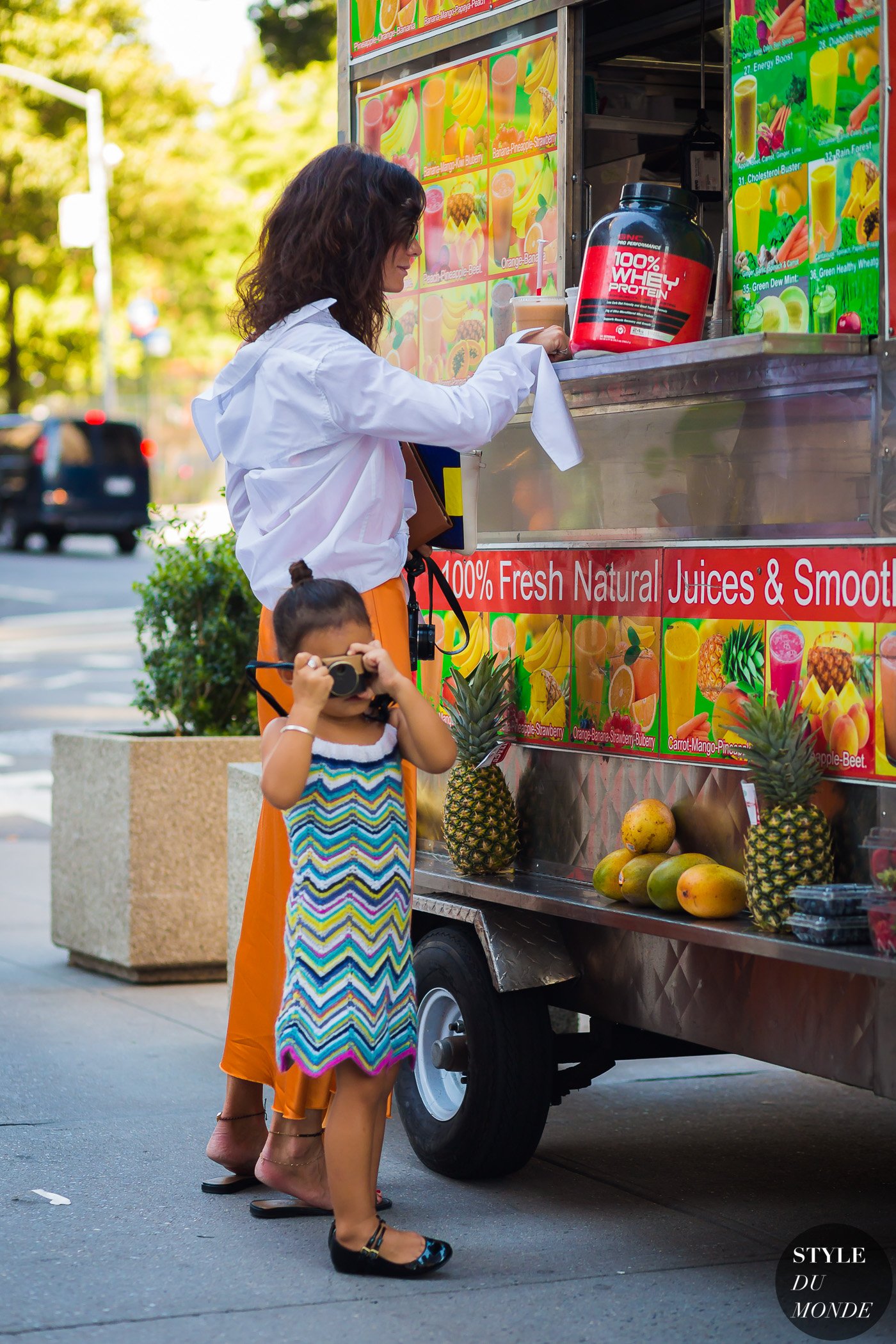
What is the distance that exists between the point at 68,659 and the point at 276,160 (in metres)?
25.1

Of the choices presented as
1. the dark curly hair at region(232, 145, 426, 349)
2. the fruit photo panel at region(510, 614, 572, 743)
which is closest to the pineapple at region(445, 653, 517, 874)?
the fruit photo panel at region(510, 614, 572, 743)

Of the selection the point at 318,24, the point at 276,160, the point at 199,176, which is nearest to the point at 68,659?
the point at 318,24

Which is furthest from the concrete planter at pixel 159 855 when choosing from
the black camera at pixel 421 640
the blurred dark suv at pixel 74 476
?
the blurred dark suv at pixel 74 476

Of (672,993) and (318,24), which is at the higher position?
(318,24)

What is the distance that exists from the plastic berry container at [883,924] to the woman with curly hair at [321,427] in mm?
1145

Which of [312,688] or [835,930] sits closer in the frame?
[835,930]

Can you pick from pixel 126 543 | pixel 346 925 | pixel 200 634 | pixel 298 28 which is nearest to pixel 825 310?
pixel 346 925

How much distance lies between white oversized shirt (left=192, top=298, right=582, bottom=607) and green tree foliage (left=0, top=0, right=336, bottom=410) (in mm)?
28396

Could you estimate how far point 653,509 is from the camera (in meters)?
4.02

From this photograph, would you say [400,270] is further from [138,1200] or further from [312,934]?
[138,1200]

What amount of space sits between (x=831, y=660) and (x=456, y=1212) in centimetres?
154

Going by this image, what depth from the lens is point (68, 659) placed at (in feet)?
53.5

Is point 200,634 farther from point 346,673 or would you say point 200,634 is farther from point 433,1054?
point 346,673

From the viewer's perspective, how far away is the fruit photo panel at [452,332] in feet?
15.3
